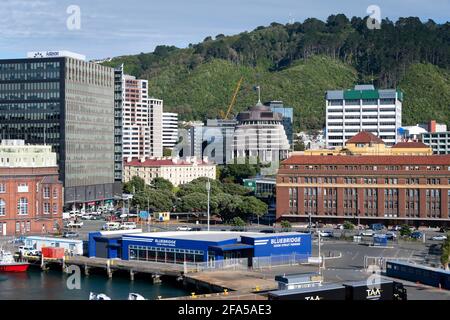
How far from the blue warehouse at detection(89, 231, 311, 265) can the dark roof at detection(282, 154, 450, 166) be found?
937 inches

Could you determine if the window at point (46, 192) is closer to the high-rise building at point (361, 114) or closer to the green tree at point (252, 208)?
the green tree at point (252, 208)

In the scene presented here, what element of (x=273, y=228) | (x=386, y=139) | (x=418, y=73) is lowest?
(x=273, y=228)

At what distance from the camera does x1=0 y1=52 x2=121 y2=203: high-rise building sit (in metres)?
92.0

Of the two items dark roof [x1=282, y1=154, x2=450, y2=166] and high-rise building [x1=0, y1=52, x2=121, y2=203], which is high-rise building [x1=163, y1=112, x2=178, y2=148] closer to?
high-rise building [x1=0, y1=52, x2=121, y2=203]

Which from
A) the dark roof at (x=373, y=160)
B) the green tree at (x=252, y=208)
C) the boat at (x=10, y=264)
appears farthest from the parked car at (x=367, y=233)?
the boat at (x=10, y=264)

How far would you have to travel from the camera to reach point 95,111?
10000 cm

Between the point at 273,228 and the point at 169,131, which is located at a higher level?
the point at 169,131

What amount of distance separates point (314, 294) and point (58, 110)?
6364 cm

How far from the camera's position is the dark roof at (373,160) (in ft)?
252

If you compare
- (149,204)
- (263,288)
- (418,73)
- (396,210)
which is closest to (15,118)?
(149,204)

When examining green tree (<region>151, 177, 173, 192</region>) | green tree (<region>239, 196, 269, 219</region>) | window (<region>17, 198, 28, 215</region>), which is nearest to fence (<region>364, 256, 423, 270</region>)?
green tree (<region>239, 196, 269, 219</region>)

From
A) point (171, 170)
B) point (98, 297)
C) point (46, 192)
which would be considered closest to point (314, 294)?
point (98, 297)

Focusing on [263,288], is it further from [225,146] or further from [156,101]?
[156,101]
